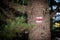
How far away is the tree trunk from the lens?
187 inches

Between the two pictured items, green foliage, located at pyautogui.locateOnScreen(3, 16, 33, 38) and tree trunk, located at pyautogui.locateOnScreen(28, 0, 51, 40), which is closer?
green foliage, located at pyautogui.locateOnScreen(3, 16, 33, 38)

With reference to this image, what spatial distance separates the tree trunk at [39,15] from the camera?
475 centimetres

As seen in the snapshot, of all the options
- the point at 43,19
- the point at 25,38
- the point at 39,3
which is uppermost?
the point at 39,3

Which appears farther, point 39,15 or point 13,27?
point 39,15

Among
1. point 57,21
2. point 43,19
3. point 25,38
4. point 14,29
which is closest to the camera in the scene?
point 14,29

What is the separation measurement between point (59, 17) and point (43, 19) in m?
4.74

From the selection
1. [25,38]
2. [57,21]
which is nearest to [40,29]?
[25,38]

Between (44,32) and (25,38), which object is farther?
(25,38)

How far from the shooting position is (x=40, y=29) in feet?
15.7

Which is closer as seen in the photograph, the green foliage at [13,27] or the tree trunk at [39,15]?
the green foliage at [13,27]

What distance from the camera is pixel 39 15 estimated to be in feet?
15.6

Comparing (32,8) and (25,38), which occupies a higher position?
(32,8)

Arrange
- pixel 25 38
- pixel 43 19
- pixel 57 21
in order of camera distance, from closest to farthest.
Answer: pixel 43 19, pixel 25 38, pixel 57 21

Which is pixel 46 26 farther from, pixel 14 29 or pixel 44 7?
pixel 14 29
